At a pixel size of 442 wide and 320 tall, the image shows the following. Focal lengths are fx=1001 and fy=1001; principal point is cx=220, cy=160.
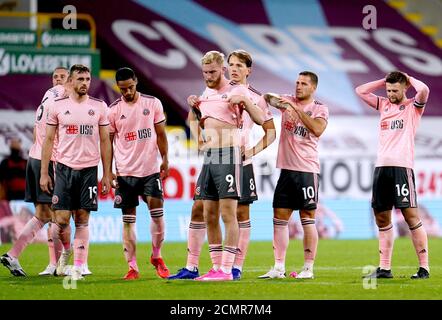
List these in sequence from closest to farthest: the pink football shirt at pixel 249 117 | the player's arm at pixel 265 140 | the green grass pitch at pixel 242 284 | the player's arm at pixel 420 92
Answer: the green grass pitch at pixel 242 284 → the player's arm at pixel 265 140 → the pink football shirt at pixel 249 117 → the player's arm at pixel 420 92

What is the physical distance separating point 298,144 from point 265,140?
0.88 metres

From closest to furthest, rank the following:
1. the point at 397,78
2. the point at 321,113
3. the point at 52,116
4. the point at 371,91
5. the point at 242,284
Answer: the point at 242,284, the point at 52,116, the point at 321,113, the point at 397,78, the point at 371,91

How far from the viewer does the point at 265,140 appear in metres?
10.3

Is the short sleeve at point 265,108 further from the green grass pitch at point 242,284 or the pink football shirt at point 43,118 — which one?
the pink football shirt at point 43,118

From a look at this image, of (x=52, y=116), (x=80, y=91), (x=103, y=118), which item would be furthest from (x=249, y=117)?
(x=52, y=116)

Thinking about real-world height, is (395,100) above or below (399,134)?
above

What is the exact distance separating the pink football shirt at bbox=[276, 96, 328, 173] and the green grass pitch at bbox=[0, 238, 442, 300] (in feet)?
4.18

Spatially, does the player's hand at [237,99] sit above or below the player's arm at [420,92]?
below

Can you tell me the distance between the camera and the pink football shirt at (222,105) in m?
10.3

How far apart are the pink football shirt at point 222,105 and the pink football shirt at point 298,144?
855 mm

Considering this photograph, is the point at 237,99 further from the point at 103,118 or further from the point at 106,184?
the point at 106,184

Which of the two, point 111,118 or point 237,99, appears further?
point 111,118

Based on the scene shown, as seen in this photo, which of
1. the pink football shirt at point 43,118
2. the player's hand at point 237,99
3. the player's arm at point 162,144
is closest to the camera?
the player's hand at point 237,99

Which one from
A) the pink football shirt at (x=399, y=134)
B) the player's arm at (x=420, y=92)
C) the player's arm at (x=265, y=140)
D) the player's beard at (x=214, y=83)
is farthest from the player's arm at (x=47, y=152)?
the player's arm at (x=420, y=92)
